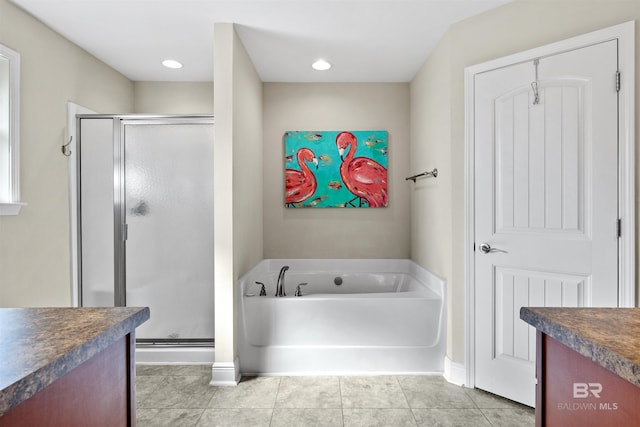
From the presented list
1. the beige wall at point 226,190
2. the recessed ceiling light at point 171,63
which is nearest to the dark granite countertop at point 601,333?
the beige wall at point 226,190

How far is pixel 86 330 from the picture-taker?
2.51 feet

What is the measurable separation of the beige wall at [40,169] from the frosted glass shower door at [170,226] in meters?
0.41

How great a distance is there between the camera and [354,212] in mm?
3420

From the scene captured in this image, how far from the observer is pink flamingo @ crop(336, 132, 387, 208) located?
11.0 ft

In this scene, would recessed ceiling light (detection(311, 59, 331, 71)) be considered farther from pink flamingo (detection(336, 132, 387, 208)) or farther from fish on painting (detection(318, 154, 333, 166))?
fish on painting (detection(318, 154, 333, 166))

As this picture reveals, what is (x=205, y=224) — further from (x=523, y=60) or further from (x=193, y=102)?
(x=523, y=60)

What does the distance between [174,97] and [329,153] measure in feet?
5.39

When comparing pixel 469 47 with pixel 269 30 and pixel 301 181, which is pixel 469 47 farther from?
pixel 301 181

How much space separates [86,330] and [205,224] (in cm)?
188

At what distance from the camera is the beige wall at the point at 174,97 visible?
3.38m

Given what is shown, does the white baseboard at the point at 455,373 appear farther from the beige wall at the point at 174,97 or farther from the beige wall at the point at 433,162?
the beige wall at the point at 174,97

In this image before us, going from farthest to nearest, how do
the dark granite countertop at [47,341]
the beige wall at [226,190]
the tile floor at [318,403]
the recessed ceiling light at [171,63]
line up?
the recessed ceiling light at [171,63] < the beige wall at [226,190] < the tile floor at [318,403] < the dark granite countertop at [47,341]

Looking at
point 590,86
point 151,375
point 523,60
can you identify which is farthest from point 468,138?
point 151,375

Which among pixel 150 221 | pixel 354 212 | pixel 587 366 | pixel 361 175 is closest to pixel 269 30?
pixel 361 175
